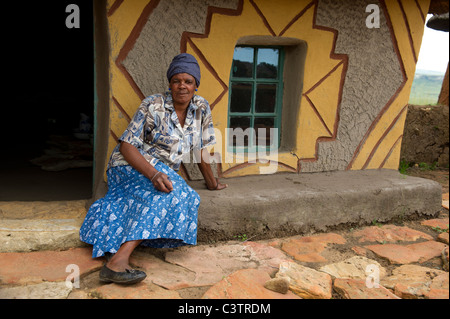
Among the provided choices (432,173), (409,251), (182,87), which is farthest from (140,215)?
(432,173)

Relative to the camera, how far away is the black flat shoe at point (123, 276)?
212 cm

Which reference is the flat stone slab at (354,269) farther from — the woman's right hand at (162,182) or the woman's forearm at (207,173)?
the woman's right hand at (162,182)

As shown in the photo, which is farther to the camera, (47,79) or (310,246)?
(47,79)

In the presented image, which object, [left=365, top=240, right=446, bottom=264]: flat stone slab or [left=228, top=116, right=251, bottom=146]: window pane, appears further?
[left=228, top=116, right=251, bottom=146]: window pane

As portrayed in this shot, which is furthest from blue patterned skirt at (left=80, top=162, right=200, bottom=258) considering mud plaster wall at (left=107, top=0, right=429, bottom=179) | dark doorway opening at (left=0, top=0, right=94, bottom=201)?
dark doorway opening at (left=0, top=0, right=94, bottom=201)

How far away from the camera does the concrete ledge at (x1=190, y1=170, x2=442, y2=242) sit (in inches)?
113

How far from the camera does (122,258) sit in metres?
2.19

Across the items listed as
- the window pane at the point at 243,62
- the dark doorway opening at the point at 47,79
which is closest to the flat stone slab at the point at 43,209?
the window pane at the point at 243,62

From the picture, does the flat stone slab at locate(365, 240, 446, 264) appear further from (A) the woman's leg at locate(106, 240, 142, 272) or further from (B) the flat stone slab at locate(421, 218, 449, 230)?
(A) the woman's leg at locate(106, 240, 142, 272)

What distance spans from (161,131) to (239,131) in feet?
3.55

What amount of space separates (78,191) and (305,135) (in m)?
2.18

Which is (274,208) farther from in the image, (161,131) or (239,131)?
(161,131)

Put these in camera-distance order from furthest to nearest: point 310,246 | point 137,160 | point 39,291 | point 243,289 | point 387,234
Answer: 1. point 387,234
2. point 310,246
3. point 137,160
4. point 243,289
5. point 39,291

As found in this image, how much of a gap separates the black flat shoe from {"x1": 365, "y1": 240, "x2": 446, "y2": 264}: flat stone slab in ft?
5.88
